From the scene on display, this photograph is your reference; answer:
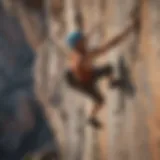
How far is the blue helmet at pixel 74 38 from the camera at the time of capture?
214cm

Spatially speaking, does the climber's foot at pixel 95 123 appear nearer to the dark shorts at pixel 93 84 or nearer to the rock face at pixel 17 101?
the dark shorts at pixel 93 84

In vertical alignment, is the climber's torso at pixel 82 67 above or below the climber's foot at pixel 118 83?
above

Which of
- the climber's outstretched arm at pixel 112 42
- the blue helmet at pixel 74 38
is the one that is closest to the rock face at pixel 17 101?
the blue helmet at pixel 74 38

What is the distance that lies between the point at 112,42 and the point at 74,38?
7.6 inches

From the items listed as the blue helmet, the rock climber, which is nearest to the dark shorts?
the rock climber

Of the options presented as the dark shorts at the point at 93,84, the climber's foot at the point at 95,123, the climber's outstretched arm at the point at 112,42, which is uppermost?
the climber's outstretched arm at the point at 112,42

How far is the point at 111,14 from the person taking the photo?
209 centimetres

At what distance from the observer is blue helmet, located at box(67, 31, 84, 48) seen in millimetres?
2143

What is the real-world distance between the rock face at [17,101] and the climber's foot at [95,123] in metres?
0.24

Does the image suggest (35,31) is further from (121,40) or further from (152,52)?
(152,52)

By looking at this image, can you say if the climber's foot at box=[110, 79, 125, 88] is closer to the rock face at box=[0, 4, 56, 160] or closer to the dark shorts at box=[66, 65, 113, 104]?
the dark shorts at box=[66, 65, 113, 104]

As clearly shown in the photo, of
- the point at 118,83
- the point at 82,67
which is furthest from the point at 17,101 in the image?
the point at 118,83

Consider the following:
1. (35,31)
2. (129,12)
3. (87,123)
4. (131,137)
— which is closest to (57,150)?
(87,123)

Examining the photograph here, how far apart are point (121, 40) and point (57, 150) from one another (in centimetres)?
63
